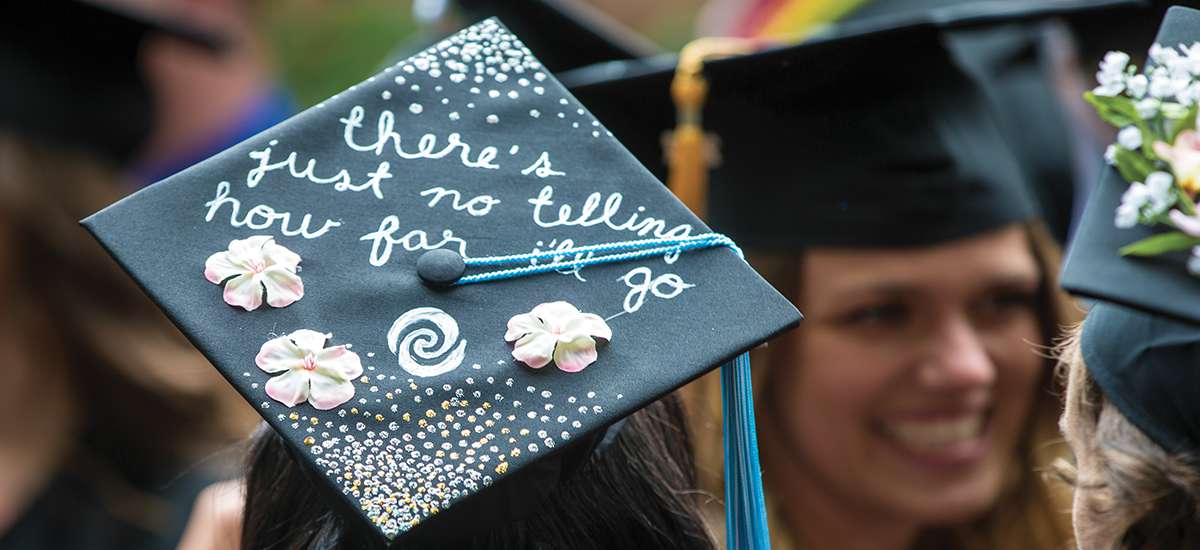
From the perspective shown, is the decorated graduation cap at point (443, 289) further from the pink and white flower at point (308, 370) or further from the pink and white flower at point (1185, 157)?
the pink and white flower at point (1185, 157)

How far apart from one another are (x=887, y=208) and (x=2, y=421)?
6.26 ft

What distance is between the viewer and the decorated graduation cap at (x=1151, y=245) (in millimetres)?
1313

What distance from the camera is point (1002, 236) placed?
2.38 meters

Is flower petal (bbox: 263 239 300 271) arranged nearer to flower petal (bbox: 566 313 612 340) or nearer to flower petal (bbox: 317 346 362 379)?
flower petal (bbox: 317 346 362 379)

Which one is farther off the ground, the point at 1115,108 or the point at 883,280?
the point at 1115,108

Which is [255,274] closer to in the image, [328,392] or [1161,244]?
[328,392]

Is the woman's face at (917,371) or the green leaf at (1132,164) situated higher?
the green leaf at (1132,164)

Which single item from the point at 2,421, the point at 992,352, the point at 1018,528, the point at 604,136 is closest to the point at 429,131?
the point at 604,136

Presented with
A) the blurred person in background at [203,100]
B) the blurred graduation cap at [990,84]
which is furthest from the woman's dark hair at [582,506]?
the blurred person in background at [203,100]

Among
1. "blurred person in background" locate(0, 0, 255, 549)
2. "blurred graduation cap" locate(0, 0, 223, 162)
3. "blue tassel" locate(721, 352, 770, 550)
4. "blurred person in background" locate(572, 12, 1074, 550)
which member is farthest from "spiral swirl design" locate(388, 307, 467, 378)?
"blurred graduation cap" locate(0, 0, 223, 162)

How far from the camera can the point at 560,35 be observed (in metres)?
2.89

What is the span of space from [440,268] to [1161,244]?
708mm

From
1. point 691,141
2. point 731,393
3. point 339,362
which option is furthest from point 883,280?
point 339,362

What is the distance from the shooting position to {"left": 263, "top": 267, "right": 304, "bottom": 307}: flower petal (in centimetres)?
145
